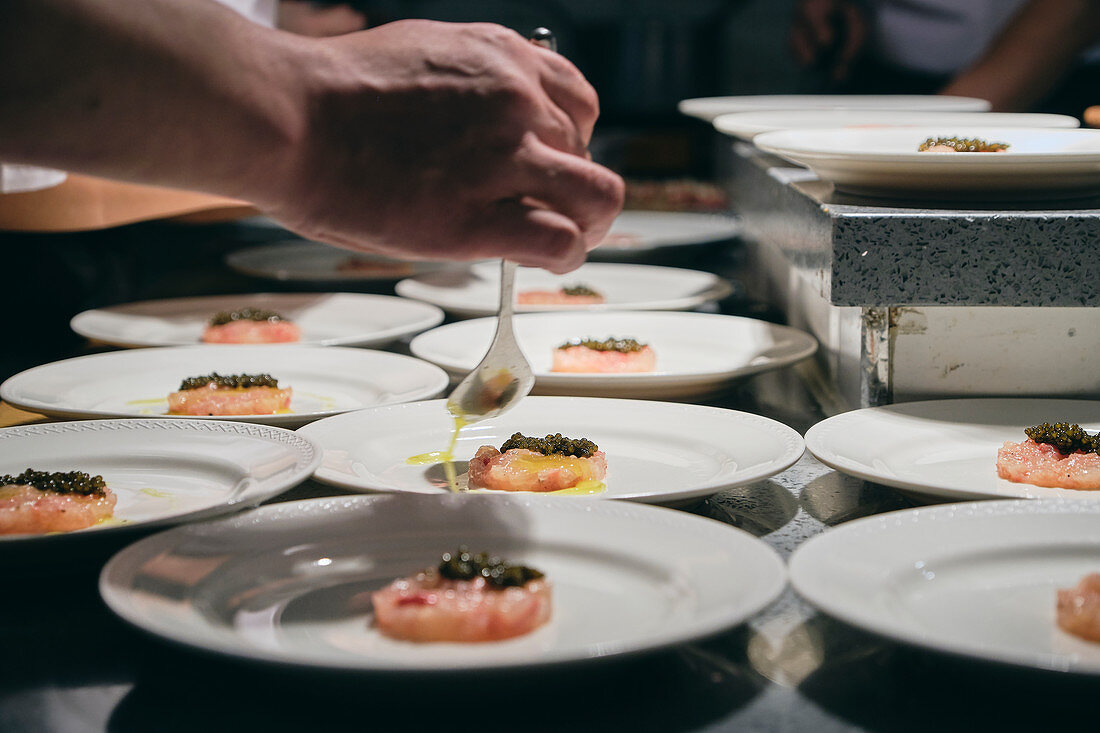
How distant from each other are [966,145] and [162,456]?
1.11m

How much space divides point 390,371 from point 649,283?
1056mm

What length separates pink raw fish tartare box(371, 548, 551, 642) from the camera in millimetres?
829

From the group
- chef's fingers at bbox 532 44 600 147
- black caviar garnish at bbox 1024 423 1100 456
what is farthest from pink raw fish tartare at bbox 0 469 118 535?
black caviar garnish at bbox 1024 423 1100 456

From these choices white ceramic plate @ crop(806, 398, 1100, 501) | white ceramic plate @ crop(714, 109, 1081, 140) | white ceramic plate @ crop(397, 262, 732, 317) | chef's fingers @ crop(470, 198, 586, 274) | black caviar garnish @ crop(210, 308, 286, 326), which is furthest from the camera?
white ceramic plate @ crop(397, 262, 732, 317)

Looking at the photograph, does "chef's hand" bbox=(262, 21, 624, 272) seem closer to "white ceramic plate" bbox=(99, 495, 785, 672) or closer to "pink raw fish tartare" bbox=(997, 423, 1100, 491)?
"white ceramic plate" bbox=(99, 495, 785, 672)

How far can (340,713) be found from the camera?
30.3 inches

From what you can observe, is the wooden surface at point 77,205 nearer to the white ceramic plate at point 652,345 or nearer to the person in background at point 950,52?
Result: the white ceramic plate at point 652,345

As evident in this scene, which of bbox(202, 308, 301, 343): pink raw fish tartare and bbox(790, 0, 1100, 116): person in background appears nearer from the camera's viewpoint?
bbox(202, 308, 301, 343): pink raw fish tartare

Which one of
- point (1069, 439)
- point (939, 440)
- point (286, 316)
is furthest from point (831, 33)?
point (1069, 439)

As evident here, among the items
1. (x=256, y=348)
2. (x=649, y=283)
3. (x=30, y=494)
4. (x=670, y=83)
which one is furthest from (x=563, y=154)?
(x=670, y=83)

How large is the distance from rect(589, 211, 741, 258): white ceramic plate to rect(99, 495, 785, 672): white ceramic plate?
1.94m

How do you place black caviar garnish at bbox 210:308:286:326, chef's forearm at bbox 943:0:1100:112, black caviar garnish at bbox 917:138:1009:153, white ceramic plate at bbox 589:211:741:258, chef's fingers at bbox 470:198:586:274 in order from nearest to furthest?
chef's fingers at bbox 470:198:586:274
black caviar garnish at bbox 917:138:1009:153
black caviar garnish at bbox 210:308:286:326
white ceramic plate at bbox 589:211:741:258
chef's forearm at bbox 943:0:1100:112

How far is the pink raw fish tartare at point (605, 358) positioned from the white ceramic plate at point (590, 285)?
40 centimetres

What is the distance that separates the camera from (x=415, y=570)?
3.19 ft
